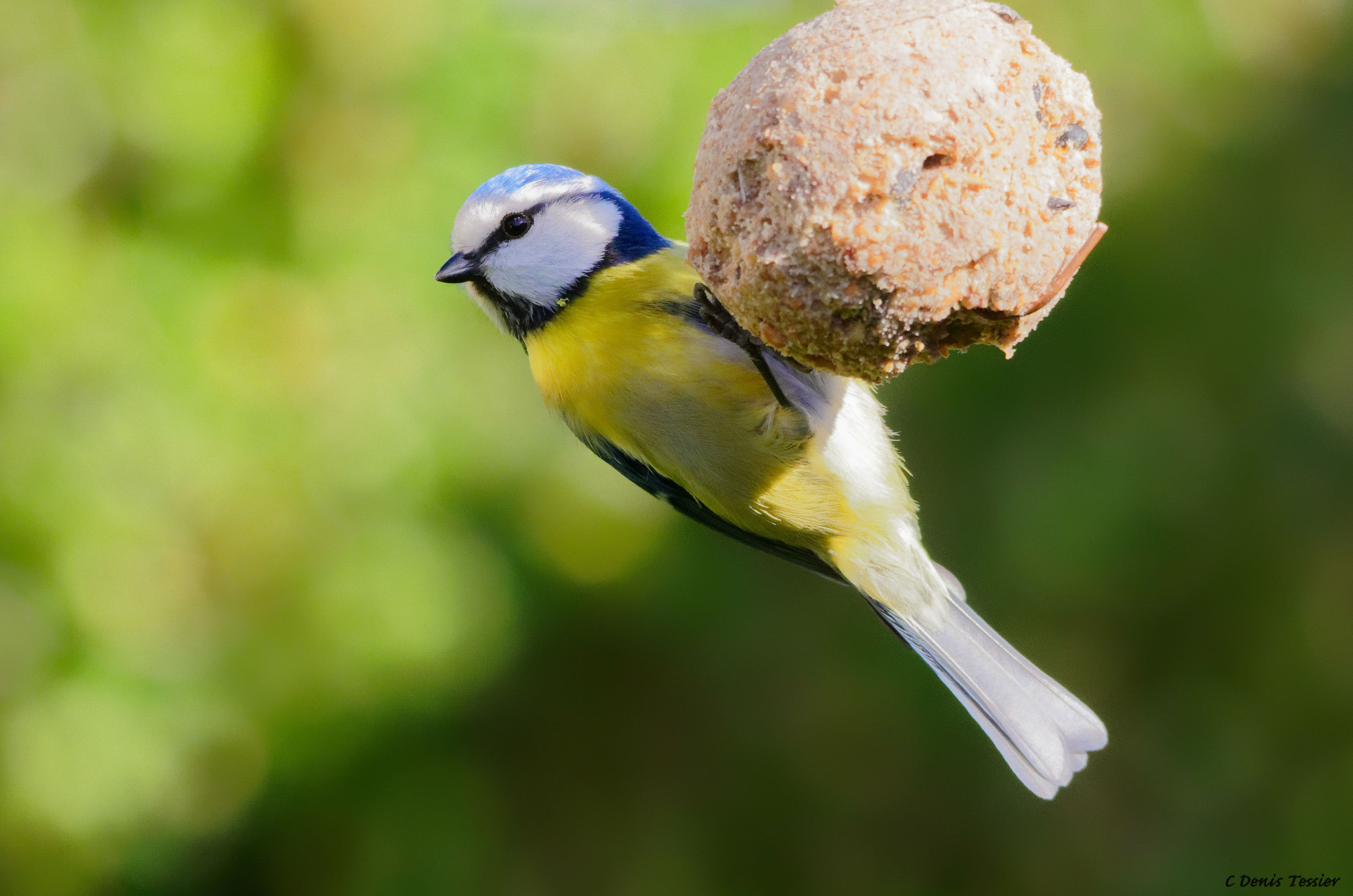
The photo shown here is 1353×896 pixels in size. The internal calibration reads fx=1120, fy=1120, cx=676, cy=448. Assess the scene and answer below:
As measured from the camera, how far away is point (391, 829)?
371 centimetres

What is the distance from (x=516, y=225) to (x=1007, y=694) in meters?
1.44

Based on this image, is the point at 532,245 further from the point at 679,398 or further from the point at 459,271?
the point at 679,398

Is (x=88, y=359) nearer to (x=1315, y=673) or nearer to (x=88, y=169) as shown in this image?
(x=88, y=169)

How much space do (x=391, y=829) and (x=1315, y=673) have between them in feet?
10.0

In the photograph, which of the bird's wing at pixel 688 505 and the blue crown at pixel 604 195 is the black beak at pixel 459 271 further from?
the bird's wing at pixel 688 505

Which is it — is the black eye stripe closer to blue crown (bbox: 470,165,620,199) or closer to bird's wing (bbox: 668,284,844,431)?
blue crown (bbox: 470,165,620,199)

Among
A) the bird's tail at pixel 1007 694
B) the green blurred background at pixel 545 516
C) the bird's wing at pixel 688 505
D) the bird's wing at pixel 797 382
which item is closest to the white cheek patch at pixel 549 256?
the bird's wing at pixel 797 382

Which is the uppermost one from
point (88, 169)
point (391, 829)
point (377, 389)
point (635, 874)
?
point (88, 169)

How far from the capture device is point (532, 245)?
2240 mm

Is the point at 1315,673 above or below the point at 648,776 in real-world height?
above

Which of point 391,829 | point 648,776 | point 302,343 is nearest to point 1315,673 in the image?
point 648,776

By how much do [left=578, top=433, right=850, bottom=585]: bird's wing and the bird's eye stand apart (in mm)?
441

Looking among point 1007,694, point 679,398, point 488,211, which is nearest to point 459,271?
point 488,211

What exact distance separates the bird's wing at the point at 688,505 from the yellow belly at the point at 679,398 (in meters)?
0.13
